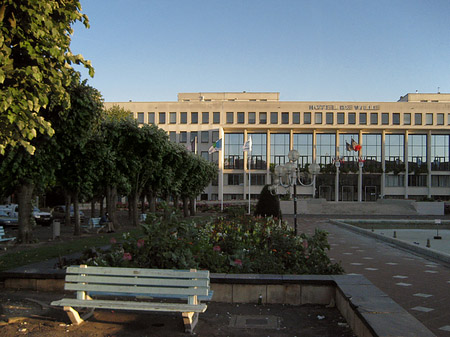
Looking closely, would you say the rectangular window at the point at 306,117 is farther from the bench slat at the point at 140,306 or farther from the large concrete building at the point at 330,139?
the bench slat at the point at 140,306

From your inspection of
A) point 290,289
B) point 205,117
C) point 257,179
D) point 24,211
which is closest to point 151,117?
point 205,117

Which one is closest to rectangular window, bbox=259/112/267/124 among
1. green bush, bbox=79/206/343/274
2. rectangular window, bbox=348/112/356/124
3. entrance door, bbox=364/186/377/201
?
rectangular window, bbox=348/112/356/124

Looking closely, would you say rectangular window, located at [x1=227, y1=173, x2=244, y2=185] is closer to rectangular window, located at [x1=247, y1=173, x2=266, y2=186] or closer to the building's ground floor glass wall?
the building's ground floor glass wall

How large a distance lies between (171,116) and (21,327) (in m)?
67.5

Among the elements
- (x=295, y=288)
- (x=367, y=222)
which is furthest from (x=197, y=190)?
(x=295, y=288)

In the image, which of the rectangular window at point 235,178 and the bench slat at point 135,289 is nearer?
the bench slat at point 135,289

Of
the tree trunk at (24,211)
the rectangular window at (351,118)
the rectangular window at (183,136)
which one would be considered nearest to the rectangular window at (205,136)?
the rectangular window at (183,136)

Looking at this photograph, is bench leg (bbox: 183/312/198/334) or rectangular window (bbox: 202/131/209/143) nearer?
bench leg (bbox: 183/312/198/334)

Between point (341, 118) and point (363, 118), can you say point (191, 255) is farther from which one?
point (363, 118)

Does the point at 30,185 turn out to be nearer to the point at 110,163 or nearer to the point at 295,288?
the point at 110,163

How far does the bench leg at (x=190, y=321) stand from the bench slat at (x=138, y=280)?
339 millimetres

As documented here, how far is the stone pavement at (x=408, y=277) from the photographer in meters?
6.27

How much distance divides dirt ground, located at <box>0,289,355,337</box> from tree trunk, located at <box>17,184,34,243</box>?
9976 millimetres

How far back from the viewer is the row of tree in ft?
46.8
